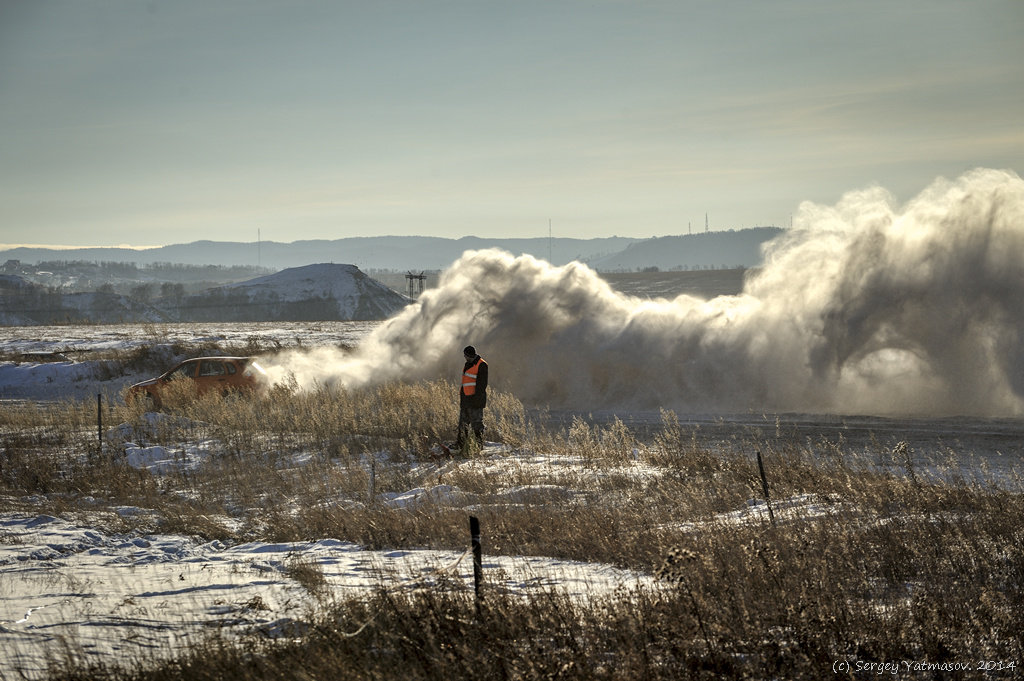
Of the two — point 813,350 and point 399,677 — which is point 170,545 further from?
point 813,350

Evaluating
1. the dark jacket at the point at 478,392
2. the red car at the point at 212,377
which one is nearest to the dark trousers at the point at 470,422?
the dark jacket at the point at 478,392

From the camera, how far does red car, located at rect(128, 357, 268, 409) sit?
22297mm

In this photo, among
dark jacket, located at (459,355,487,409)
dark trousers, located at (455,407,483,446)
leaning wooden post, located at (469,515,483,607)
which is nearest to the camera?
leaning wooden post, located at (469,515,483,607)

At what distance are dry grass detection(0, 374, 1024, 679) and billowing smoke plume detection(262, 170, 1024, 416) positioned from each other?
5408mm

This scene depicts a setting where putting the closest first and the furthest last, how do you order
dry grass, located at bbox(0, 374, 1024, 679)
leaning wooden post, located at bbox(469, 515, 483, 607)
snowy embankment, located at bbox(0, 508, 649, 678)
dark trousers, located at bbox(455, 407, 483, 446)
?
dry grass, located at bbox(0, 374, 1024, 679) < leaning wooden post, located at bbox(469, 515, 483, 607) < snowy embankment, located at bbox(0, 508, 649, 678) < dark trousers, located at bbox(455, 407, 483, 446)

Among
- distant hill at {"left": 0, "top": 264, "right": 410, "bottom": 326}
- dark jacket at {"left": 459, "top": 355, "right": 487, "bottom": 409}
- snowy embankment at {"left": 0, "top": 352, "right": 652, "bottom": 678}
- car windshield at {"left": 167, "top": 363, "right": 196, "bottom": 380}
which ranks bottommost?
snowy embankment at {"left": 0, "top": 352, "right": 652, "bottom": 678}

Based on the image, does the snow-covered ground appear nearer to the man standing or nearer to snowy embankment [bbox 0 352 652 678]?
snowy embankment [bbox 0 352 652 678]

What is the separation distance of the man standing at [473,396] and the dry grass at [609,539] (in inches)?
35.9

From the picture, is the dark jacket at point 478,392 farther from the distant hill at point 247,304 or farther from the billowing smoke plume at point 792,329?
the distant hill at point 247,304

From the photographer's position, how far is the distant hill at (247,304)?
106m

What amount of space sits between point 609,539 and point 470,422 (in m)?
6.37

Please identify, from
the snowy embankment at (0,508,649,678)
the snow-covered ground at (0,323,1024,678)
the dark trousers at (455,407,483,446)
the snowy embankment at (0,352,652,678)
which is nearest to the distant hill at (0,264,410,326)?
the dark trousers at (455,407,483,446)

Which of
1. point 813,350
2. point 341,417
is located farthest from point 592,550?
point 813,350

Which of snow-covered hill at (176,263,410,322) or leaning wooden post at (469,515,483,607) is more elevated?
snow-covered hill at (176,263,410,322)
